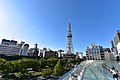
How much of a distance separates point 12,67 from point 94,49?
85.5 metres

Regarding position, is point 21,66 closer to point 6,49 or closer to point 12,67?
point 12,67

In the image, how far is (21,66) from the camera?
22.6 m

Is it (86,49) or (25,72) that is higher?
(86,49)

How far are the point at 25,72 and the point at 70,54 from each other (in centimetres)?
7240

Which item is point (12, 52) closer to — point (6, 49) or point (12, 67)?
point (6, 49)

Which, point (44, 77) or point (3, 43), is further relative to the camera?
point (3, 43)

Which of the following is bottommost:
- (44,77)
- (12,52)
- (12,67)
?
(44,77)

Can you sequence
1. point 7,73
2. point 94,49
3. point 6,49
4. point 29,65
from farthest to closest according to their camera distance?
point 94,49 < point 6,49 < point 29,65 < point 7,73

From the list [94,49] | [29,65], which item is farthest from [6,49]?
[94,49]

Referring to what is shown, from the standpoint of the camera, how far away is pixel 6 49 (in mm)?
74875

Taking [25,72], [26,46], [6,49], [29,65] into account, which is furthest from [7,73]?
[26,46]

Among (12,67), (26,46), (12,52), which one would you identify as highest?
(26,46)

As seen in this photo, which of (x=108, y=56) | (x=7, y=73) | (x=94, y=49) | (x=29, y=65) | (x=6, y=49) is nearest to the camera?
(x=7, y=73)

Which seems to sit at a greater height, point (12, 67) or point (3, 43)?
point (3, 43)
